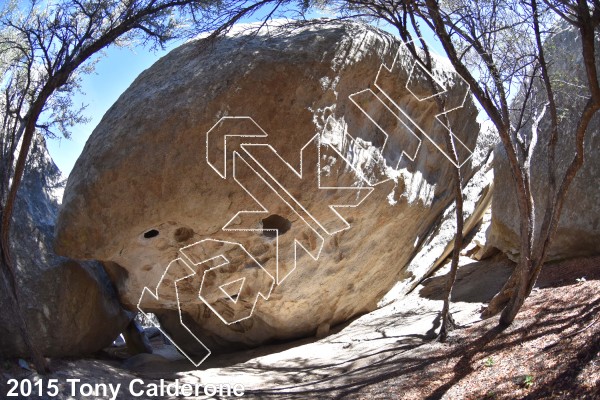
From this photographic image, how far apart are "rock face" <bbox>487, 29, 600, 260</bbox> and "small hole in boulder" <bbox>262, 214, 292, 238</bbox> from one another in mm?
4071

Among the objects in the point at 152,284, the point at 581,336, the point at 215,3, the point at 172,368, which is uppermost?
the point at 215,3

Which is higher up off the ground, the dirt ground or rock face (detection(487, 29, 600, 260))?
rock face (detection(487, 29, 600, 260))

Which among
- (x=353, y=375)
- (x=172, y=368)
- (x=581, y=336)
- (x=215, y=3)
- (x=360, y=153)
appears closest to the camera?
(x=581, y=336)

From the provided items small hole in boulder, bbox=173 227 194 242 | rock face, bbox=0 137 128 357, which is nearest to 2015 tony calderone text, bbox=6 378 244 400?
rock face, bbox=0 137 128 357

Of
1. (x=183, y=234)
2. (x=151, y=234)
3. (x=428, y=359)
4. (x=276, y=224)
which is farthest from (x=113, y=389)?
(x=428, y=359)

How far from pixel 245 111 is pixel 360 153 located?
71.3 inches

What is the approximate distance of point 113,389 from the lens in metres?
7.24

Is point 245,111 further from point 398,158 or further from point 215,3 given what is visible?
point 398,158

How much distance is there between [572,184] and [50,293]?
7.60 meters

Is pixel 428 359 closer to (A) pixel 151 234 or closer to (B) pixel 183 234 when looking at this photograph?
(B) pixel 183 234

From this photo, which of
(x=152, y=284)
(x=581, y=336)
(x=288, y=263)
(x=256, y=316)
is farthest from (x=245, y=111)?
(x=581, y=336)

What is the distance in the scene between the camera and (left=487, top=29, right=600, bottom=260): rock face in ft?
30.5

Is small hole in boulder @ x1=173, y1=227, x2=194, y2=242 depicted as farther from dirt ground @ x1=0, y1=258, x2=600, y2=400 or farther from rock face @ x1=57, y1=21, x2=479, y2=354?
dirt ground @ x1=0, y1=258, x2=600, y2=400

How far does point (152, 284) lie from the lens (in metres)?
8.64
